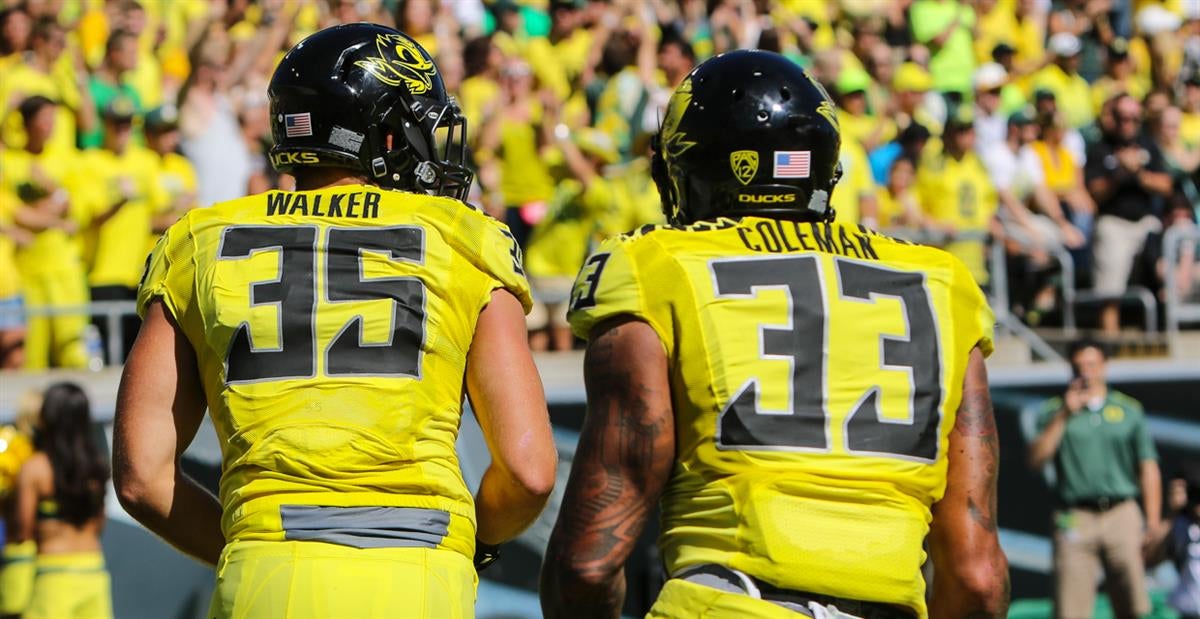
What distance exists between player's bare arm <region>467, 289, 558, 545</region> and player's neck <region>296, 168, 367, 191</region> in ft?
1.45

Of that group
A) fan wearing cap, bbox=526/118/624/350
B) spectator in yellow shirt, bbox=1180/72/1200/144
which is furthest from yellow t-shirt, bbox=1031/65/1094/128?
fan wearing cap, bbox=526/118/624/350

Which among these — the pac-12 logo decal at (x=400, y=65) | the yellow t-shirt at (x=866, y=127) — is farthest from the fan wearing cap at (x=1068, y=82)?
the pac-12 logo decal at (x=400, y=65)

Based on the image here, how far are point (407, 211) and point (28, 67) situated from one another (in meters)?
8.51

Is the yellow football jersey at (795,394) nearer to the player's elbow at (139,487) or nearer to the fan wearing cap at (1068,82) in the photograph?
the player's elbow at (139,487)

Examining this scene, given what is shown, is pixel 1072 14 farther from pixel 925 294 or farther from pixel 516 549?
pixel 925 294

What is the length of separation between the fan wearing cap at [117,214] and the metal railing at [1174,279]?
6815 millimetres

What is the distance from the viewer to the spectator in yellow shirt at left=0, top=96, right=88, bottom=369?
10461mm

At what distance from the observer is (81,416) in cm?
940

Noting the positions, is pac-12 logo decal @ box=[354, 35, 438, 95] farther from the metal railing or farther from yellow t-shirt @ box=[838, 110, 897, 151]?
the metal railing

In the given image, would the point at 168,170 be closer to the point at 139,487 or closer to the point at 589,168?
the point at 589,168

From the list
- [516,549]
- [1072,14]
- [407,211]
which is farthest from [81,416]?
[1072,14]

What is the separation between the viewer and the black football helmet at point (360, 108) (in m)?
3.88

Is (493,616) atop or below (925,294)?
below

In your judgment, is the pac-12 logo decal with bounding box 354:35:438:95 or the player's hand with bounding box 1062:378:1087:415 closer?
the pac-12 logo decal with bounding box 354:35:438:95
